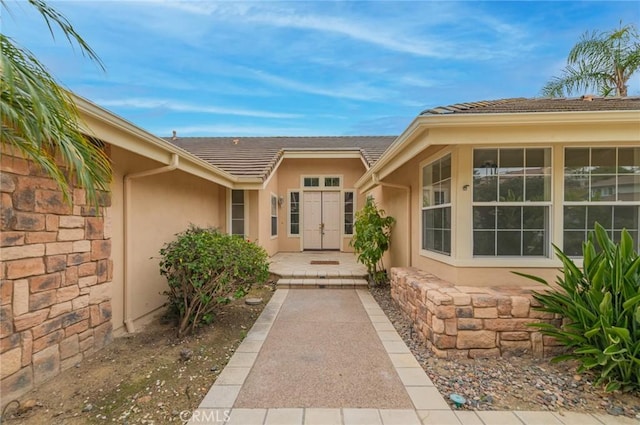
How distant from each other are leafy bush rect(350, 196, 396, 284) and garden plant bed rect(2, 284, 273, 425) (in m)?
3.27

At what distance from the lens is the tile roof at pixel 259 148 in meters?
8.16

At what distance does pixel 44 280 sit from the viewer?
2844 millimetres

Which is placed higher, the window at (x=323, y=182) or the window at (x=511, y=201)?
the window at (x=323, y=182)

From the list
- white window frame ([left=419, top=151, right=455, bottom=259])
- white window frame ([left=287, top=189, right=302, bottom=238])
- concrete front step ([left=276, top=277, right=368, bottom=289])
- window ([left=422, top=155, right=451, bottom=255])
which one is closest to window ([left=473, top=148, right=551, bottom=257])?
white window frame ([left=419, top=151, right=455, bottom=259])

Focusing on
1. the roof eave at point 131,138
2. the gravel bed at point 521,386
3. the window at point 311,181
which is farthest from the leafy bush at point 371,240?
the window at point 311,181

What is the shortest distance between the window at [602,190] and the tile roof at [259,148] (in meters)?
5.82

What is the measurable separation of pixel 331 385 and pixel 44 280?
2.92 meters

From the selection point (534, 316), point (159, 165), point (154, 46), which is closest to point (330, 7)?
point (154, 46)

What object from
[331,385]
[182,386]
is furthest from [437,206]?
[182,386]

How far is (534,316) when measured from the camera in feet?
10.8

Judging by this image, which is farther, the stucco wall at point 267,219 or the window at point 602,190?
the stucco wall at point 267,219

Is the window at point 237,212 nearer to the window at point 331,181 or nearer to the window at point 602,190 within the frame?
the window at point 331,181

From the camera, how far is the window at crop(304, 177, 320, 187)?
11.0 metres

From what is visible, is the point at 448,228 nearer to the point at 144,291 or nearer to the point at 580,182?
the point at 580,182
